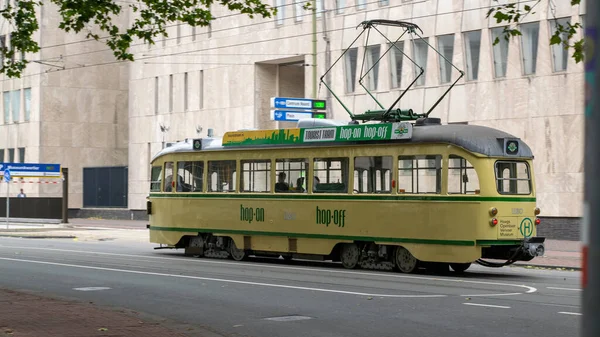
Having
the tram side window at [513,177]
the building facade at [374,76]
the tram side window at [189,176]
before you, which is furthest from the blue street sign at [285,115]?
the tram side window at [513,177]

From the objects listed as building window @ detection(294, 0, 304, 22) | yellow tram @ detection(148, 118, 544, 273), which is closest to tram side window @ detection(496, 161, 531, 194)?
yellow tram @ detection(148, 118, 544, 273)

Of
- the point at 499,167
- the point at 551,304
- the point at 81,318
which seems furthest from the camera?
the point at 499,167

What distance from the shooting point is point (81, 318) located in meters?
11.9

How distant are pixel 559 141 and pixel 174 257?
48.5 ft

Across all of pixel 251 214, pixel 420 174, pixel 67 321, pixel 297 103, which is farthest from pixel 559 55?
pixel 67 321

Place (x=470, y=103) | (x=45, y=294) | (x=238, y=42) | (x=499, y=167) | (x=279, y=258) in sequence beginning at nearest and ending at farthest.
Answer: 1. (x=45, y=294)
2. (x=499, y=167)
3. (x=279, y=258)
4. (x=470, y=103)
5. (x=238, y=42)

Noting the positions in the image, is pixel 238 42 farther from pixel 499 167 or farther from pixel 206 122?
pixel 499 167

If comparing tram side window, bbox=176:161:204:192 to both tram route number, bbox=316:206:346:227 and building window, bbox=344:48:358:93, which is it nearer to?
tram route number, bbox=316:206:346:227

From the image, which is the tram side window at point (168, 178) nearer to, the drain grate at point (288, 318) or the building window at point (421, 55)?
the drain grate at point (288, 318)

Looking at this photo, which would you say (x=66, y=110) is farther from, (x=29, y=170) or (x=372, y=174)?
(x=372, y=174)

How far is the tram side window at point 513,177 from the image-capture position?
19422 millimetres

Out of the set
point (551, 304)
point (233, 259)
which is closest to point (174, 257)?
point (233, 259)

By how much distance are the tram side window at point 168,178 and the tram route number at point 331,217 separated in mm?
5974

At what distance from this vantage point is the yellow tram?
758 inches
